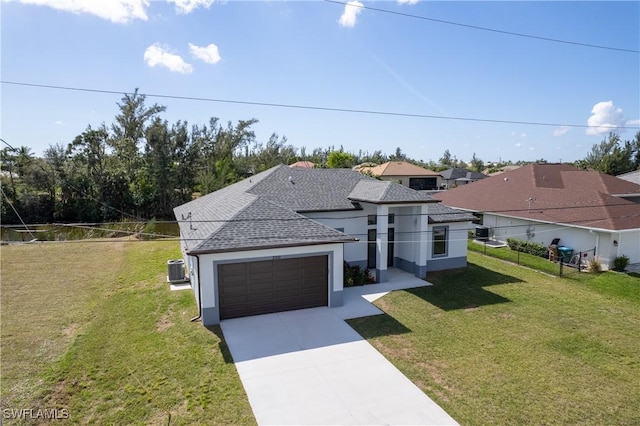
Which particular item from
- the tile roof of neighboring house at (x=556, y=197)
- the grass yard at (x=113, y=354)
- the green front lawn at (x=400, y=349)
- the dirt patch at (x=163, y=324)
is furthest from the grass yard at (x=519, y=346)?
the dirt patch at (x=163, y=324)

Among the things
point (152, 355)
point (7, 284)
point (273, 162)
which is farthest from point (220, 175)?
point (152, 355)

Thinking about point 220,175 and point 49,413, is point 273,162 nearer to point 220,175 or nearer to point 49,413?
point 220,175

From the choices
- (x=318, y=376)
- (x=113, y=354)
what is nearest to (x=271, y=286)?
(x=318, y=376)

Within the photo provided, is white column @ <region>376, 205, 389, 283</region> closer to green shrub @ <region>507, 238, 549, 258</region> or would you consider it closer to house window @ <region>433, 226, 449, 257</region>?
house window @ <region>433, 226, 449, 257</region>

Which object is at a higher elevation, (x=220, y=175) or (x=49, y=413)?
(x=220, y=175)

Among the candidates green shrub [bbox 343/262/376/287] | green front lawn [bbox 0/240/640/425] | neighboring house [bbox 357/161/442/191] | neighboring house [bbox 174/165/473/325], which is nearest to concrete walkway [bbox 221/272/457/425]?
green front lawn [bbox 0/240/640/425]

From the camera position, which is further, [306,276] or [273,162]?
[273,162]

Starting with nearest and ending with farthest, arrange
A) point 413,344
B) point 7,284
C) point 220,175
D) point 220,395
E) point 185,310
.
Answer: point 220,395 < point 413,344 < point 185,310 < point 7,284 < point 220,175
